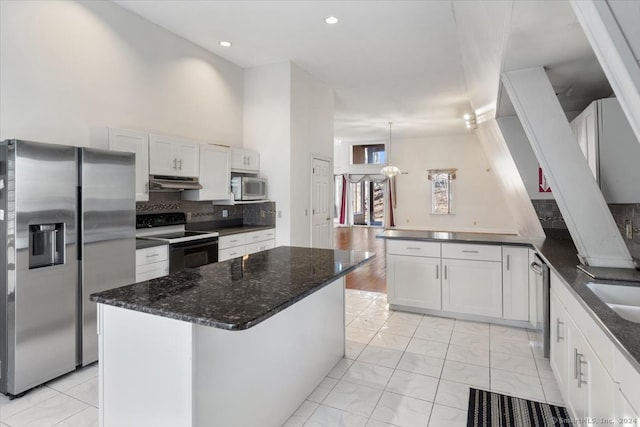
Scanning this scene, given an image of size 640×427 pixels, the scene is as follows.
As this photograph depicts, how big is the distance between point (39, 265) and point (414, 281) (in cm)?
348

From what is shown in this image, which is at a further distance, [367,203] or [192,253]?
[367,203]

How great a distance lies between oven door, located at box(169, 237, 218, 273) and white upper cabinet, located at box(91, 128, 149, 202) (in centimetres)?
61

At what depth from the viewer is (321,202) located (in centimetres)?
579

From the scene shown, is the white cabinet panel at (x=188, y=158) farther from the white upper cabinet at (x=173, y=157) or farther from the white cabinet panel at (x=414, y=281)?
the white cabinet panel at (x=414, y=281)

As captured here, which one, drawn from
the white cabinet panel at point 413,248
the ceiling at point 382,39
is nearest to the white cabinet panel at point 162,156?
the ceiling at point 382,39

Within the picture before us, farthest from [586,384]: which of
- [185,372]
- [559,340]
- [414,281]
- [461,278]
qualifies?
[414,281]

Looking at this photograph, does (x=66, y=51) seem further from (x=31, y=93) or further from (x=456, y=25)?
(x=456, y=25)

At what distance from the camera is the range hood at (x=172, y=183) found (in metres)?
3.57

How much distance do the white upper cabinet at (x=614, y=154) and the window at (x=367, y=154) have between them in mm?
9341

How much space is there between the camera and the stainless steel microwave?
181 inches

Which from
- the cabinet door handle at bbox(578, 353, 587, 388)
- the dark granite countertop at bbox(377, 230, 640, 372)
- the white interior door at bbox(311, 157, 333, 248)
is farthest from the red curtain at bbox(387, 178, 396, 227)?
the cabinet door handle at bbox(578, 353, 587, 388)

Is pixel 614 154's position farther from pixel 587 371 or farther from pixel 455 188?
pixel 455 188

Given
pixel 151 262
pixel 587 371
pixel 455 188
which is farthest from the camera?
pixel 455 188

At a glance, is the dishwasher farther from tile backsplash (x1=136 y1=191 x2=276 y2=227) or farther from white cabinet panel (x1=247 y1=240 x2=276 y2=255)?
tile backsplash (x1=136 y1=191 x2=276 y2=227)
